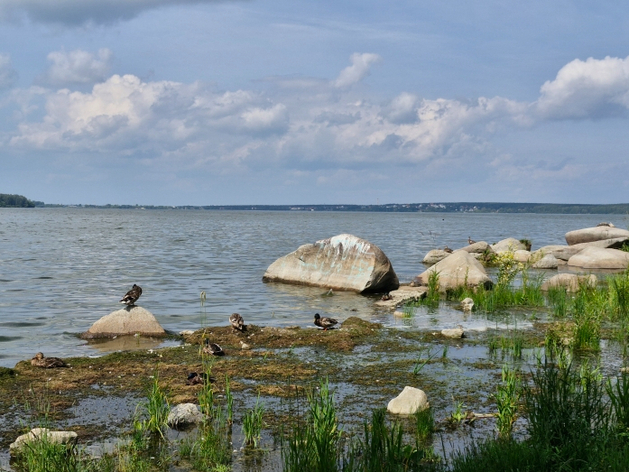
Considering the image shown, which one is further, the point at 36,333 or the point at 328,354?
the point at 36,333

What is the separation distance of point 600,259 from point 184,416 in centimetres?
2603

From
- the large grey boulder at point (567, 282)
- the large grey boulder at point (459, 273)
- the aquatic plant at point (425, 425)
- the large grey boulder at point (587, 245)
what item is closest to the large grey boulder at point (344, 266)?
the large grey boulder at point (459, 273)

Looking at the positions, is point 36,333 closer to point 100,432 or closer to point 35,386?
point 35,386

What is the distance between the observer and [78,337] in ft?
45.4

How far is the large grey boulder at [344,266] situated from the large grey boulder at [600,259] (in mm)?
12594

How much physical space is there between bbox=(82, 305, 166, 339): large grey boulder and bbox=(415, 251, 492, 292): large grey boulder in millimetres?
9505

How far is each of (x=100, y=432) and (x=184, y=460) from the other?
1306mm

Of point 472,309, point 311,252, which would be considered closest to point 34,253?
point 311,252

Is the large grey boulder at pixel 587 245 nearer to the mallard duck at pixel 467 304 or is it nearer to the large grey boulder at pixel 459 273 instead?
the large grey boulder at pixel 459 273

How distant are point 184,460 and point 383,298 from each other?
41.2 ft

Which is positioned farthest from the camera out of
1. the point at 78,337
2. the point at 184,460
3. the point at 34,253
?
the point at 34,253

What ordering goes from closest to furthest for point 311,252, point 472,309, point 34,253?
point 472,309
point 311,252
point 34,253

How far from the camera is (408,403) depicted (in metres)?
7.99

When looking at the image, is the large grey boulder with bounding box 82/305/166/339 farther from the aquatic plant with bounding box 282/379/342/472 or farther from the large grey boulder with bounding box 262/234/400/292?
the large grey boulder with bounding box 262/234/400/292
